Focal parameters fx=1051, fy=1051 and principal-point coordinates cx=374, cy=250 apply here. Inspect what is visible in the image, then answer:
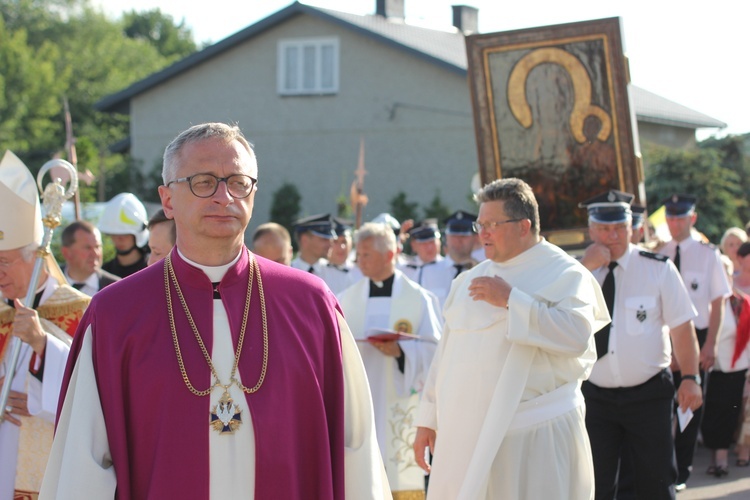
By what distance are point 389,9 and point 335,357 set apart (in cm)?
3119

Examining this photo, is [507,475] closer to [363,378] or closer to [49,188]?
[363,378]

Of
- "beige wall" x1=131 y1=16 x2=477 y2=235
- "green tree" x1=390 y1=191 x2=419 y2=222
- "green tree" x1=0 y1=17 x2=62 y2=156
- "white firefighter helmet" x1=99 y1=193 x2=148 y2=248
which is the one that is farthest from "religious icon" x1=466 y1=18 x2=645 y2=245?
"green tree" x1=0 y1=17 x2=62 y2=156

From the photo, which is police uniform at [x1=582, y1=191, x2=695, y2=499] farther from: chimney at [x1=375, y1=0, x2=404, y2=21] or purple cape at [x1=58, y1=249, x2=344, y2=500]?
chimney at [x1=375, y1=0, x2=404, y2=21]

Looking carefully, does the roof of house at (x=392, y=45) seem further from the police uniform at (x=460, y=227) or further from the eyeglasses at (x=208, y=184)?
the eyeglasses at (x=208, y=184)

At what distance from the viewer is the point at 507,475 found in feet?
17.5

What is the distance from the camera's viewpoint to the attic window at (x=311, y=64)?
29062 millimetres

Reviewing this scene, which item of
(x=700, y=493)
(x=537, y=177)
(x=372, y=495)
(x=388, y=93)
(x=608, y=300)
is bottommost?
(x=700, y=493)

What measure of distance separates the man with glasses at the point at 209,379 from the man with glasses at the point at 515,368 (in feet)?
5.73

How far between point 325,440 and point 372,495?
0.87ft

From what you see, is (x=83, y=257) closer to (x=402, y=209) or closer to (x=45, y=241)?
(x=45, y=241)

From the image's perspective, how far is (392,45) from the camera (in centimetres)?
2766

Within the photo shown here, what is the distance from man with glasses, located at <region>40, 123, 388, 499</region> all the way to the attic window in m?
26.0

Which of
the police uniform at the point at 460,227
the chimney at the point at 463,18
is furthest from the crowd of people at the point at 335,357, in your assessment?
the chimney at the point at 463,18

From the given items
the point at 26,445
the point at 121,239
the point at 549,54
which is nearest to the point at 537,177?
the point at 549,54
